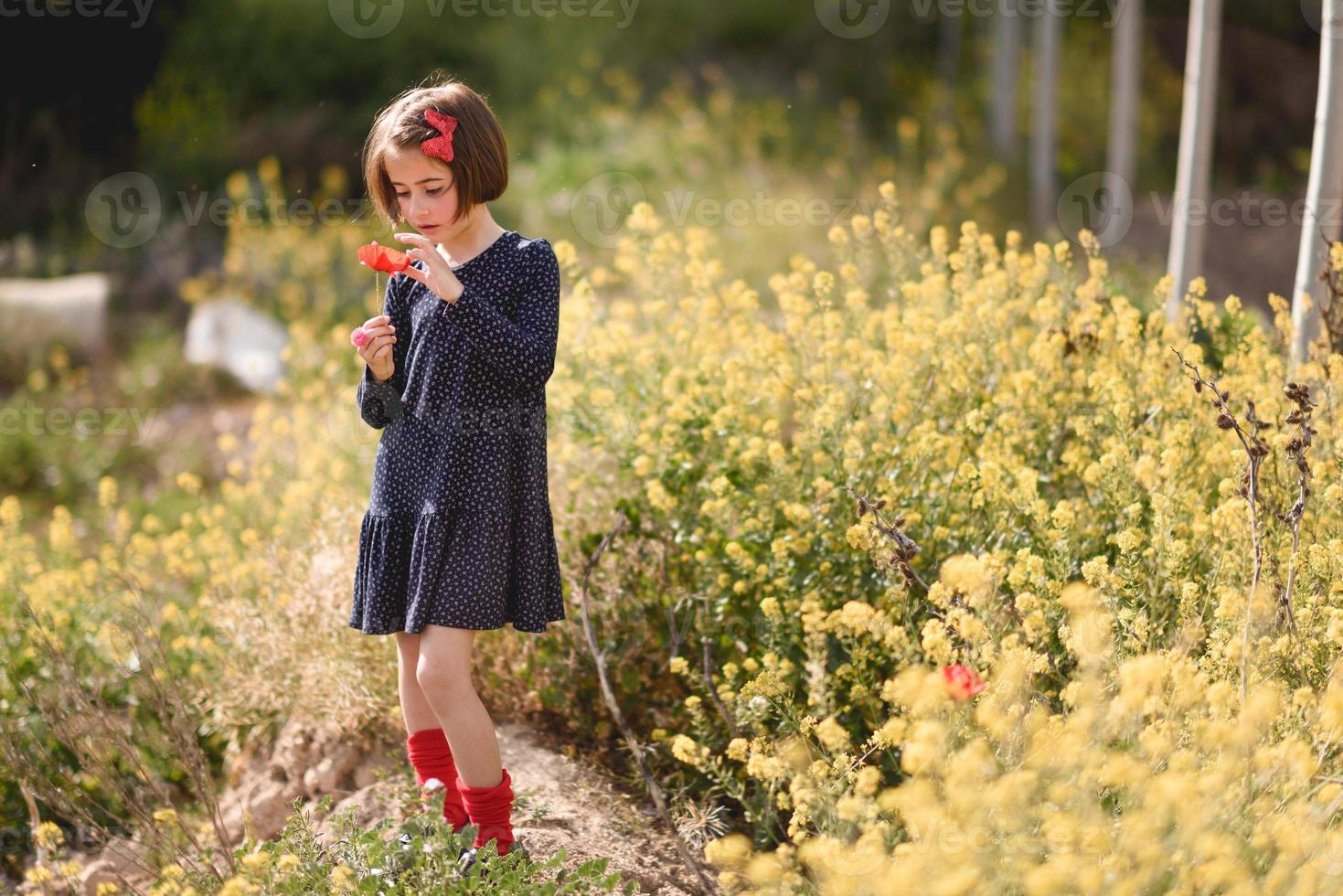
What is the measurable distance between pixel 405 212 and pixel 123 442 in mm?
4567

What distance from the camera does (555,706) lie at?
314cm

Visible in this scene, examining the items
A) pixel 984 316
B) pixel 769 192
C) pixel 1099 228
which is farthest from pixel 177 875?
pixel 1099 228

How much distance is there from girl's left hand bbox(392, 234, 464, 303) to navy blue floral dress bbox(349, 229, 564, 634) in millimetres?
86

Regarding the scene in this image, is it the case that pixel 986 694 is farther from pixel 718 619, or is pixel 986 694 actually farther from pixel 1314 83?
pixel 1314 83

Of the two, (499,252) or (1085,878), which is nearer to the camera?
(1085,878)

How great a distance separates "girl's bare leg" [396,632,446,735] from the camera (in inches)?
97.9

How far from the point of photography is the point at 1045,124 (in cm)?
902

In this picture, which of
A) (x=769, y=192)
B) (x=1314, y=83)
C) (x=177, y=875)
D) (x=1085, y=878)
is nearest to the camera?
(x=1085, y=878)
